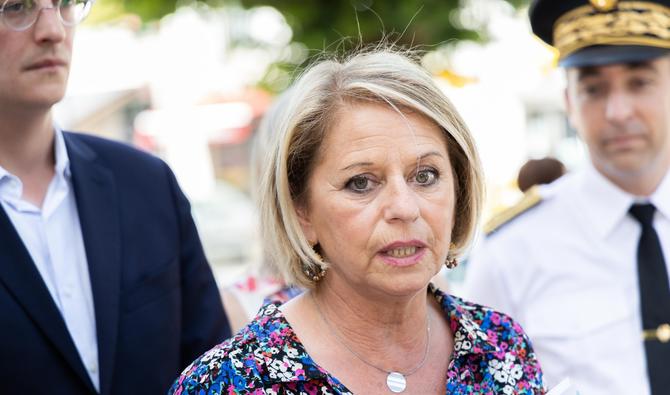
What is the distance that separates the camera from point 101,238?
2477mm

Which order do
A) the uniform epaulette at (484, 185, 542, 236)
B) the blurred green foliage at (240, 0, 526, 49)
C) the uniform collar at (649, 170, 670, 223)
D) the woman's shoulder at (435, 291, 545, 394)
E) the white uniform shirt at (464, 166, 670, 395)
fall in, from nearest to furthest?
the woman's shoulder at (435, 291, 545, 394) → the white uniform shirt at (464, 166, 670, 395) → the uniform collar at (649, 170, 670, 223) → the uniform epaulette at (484, 185, 542, 236) → the blurred green foliage at (240, 0, 526, 49)

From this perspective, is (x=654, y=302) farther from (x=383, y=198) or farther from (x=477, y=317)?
(x=383, y=198)

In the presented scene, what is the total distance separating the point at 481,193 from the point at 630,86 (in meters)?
1.14

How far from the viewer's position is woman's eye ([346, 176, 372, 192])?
6.66 ft

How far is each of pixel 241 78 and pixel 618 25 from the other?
624 cm

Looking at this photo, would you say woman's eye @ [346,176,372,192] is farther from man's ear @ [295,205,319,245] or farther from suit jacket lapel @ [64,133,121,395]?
suit jacket lapel @ [64,133,121,395]

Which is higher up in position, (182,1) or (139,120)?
(182,1)

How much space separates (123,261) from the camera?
2516 mm

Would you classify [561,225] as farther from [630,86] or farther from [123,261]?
[123,261]

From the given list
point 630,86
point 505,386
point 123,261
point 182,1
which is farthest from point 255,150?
point 182,1

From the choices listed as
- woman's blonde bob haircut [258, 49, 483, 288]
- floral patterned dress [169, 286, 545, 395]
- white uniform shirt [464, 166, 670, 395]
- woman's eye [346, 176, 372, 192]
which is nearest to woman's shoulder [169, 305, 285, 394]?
floral patterned dress [169, 286, 545, 395]

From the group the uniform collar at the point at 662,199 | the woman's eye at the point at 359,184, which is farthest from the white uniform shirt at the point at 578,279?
the woman's eye at the point at 359,184

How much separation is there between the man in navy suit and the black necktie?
1444 mm

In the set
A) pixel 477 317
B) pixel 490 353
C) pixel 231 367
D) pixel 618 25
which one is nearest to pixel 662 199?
pixel 618 25
